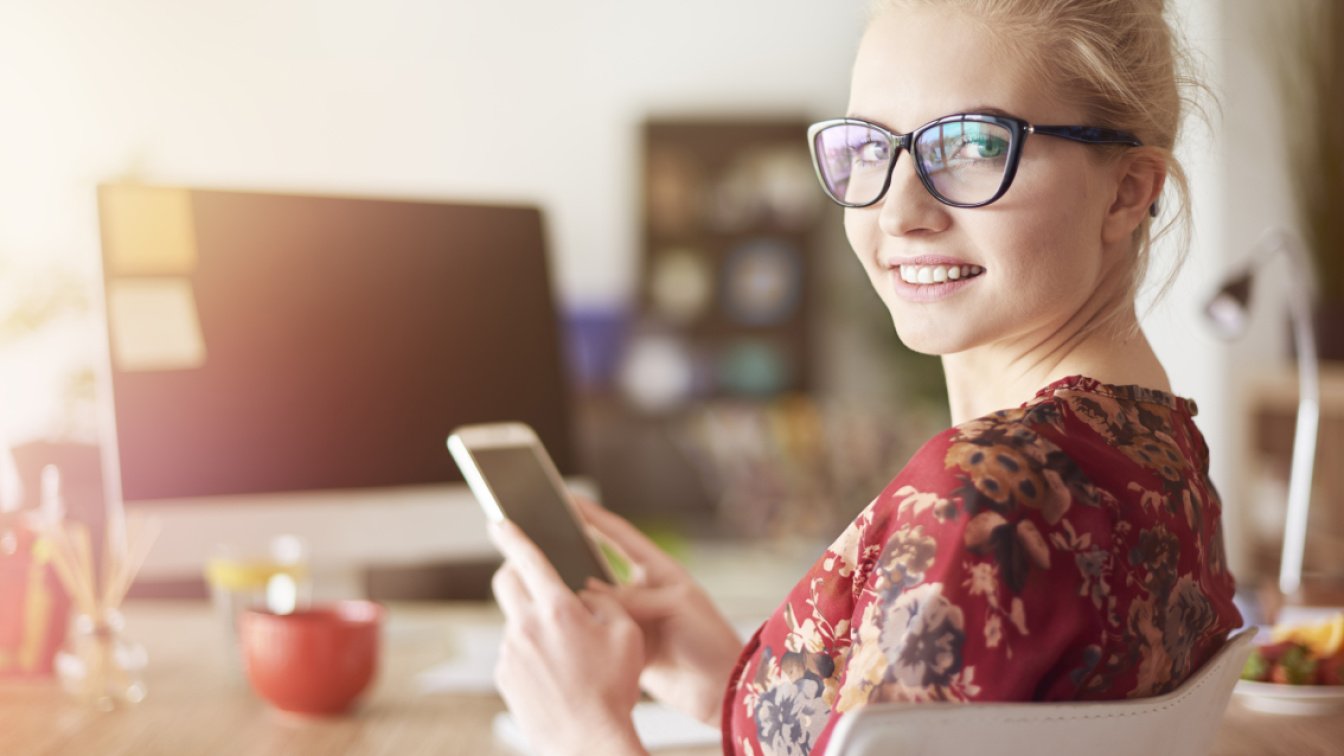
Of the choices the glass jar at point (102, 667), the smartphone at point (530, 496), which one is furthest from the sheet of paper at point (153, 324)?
the smartphone at point (530, 496)

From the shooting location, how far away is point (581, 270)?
265 inches

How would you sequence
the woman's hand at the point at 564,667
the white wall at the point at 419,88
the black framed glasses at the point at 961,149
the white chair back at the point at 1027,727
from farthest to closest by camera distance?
the white wall at the point at 419,88, the woman's hand at the point at 564,667, the black framed glasses at the point at 961,149, the white chair back at the point at 1027,727

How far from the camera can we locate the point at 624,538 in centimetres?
120

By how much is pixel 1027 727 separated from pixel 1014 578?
87 millimetres

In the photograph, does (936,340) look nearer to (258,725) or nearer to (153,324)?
(258,725)

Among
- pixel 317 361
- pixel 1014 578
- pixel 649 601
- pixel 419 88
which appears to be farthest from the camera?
pixel 419 88

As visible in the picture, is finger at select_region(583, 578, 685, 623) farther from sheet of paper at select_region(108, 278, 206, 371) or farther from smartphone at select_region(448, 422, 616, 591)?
sheet of paper at select_region(108, 278, 206, 371)

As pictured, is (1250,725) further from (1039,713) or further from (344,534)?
(344,534)

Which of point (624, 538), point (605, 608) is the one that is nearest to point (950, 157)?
point (605, 608)

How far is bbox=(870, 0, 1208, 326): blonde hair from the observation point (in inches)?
30.9

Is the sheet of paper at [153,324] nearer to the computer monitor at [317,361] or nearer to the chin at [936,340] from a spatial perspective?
the computer monitor at [317,361]

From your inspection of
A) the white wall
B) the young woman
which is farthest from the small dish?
the white wall

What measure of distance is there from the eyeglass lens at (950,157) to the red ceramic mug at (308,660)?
2.35ft

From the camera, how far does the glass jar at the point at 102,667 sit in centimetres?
127
